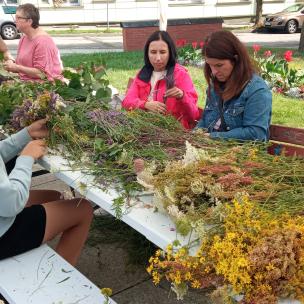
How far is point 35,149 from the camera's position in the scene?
2420 mm

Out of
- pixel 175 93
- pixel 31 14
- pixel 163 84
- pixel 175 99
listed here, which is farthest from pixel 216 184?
pixel 31 14

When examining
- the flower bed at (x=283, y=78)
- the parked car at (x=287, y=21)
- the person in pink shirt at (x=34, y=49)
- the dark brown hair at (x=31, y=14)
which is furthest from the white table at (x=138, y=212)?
the parked car at (x=287, y=21)

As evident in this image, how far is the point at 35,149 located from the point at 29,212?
33 centimetres

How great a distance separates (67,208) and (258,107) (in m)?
1.22

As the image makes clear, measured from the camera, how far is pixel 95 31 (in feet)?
73.0

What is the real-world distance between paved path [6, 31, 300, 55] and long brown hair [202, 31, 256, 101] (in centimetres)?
1256

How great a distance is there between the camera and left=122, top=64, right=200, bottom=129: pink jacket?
3.34 metres

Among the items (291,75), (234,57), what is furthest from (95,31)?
(234,57)

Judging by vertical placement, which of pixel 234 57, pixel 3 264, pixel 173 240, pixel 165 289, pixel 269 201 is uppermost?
pixel 234 57

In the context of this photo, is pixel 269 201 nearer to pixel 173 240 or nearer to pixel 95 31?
pixel 173 240

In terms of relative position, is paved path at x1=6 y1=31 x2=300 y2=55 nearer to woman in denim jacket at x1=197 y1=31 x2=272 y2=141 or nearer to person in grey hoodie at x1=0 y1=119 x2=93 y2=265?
woman in denim jacket at x1=197 y1=31 x2=272 y2=141

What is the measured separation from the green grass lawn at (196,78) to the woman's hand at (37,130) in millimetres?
964

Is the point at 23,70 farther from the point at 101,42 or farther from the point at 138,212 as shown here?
the point at 101,42

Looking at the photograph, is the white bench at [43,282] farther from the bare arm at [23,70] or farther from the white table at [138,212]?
the bare arm at [23,70]
